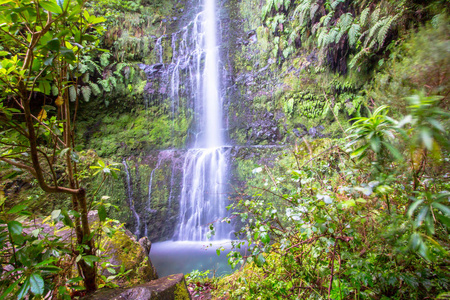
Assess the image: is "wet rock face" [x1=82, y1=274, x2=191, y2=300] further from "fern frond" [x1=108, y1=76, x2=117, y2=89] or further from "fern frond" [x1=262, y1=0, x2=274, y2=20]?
"fern frond" [x1=262, y1=0, x2=274, y2=20]

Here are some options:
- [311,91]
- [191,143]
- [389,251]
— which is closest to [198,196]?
[191,143]

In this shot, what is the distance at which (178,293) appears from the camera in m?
1.95

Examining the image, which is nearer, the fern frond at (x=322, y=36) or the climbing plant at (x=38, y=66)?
the climbing plant at (x=38, y=66)

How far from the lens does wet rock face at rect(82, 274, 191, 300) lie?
4.97 feet

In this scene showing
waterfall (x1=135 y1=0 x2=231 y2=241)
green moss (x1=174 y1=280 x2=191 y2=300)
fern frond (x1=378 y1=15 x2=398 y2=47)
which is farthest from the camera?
waterfall (x1=135 y1=0 x2=231 y2=241)

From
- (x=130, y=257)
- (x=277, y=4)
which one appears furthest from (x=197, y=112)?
(x=130, y=257)

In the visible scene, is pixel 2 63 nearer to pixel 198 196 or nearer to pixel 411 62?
pixel 411 62

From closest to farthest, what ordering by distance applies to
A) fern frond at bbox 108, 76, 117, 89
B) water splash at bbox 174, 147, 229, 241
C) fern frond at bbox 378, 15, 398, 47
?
1. fern frond at bbox 378, 15, 398, 47
2. water splash at bbox 174, 147, 229, 241
3. fern frond at bbox 108, 76, 117, 89

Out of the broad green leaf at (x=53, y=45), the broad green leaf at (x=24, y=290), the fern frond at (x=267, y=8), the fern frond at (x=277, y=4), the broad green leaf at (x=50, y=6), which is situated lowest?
the broad green leaf at (x=24, y=290)

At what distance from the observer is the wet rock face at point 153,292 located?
152 centimetres

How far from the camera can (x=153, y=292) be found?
1695mm

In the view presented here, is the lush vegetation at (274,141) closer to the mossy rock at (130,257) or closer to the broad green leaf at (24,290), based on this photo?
the broad green leaf at (24,290)

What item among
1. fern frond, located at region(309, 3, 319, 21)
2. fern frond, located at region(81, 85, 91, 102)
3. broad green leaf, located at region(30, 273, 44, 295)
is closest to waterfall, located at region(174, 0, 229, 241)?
broad green leaf, located at region(30, 273, 44, 295)

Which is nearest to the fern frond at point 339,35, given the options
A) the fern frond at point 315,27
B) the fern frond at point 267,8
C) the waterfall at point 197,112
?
the fern frond at point 315,27
